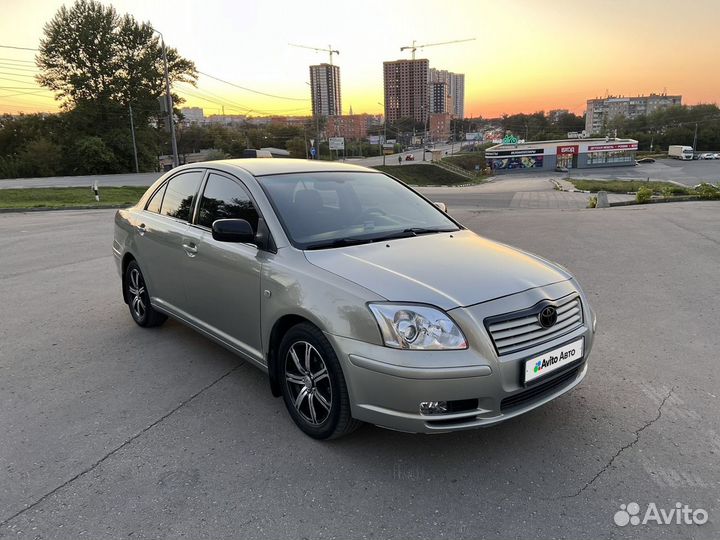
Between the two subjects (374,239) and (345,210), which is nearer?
(374,239)

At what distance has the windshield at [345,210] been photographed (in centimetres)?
345

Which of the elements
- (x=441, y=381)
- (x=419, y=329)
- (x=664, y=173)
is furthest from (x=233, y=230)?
(x=664, y=173)

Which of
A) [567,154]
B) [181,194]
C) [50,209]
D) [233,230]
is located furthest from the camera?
[567,154]

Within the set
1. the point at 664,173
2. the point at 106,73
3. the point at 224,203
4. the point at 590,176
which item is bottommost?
the point at 590,176

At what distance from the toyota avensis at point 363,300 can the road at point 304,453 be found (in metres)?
0.34

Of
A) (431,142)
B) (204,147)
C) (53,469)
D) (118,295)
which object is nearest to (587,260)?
(118,295)

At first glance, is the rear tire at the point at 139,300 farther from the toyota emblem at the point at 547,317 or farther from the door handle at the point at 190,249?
the toyota emblem at the point at 547,317

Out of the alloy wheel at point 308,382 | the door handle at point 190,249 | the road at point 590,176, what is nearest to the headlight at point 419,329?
the alloy wheel at point 308,382

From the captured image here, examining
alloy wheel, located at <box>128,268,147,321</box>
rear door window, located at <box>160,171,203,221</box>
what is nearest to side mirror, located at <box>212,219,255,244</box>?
rear door window, located at <box>160,171,203,221</box>

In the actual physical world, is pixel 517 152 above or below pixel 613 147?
below

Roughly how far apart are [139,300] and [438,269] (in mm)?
3526

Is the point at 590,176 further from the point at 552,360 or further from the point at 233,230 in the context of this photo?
the point at 233,230

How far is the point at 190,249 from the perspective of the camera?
4031mm

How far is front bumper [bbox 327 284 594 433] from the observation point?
250 cm
